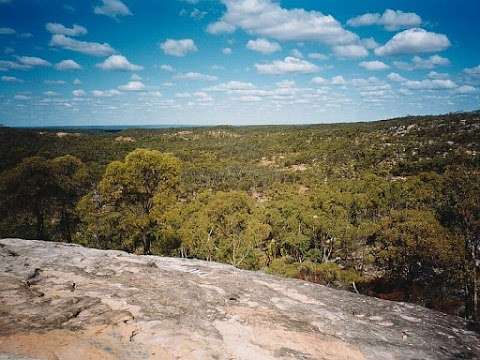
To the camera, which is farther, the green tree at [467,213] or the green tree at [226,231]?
the green tree at [226,231]

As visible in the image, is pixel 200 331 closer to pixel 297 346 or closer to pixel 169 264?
pixel 297 346

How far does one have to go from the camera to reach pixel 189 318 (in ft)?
25.5

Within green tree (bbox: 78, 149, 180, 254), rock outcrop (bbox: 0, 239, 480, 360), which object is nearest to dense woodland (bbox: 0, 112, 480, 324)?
green tree (bbox: 78, 149, 180, 254)

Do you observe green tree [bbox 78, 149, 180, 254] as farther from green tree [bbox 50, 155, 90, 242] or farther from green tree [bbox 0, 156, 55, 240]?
green tree [bbox 0, 156, 55, 240]

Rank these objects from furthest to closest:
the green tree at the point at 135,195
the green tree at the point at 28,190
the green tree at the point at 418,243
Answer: the green tree at the point at 28,190
the green tree at the point at 418,243
the green tree at the point at 135,195

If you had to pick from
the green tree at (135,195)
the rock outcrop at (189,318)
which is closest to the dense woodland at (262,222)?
the green tree at (135,195)

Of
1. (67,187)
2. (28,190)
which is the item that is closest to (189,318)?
(28,190)

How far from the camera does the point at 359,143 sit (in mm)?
140500

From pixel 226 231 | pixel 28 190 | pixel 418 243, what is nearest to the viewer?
pixel 28 190

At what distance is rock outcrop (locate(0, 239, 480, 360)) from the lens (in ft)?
21.3

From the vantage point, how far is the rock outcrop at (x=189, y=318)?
650 centimetres

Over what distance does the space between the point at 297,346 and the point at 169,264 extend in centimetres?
640

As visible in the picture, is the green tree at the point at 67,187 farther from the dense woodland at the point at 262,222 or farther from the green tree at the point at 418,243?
the green tree at the point at 418,243

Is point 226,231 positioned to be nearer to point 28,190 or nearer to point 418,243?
point 418,243
